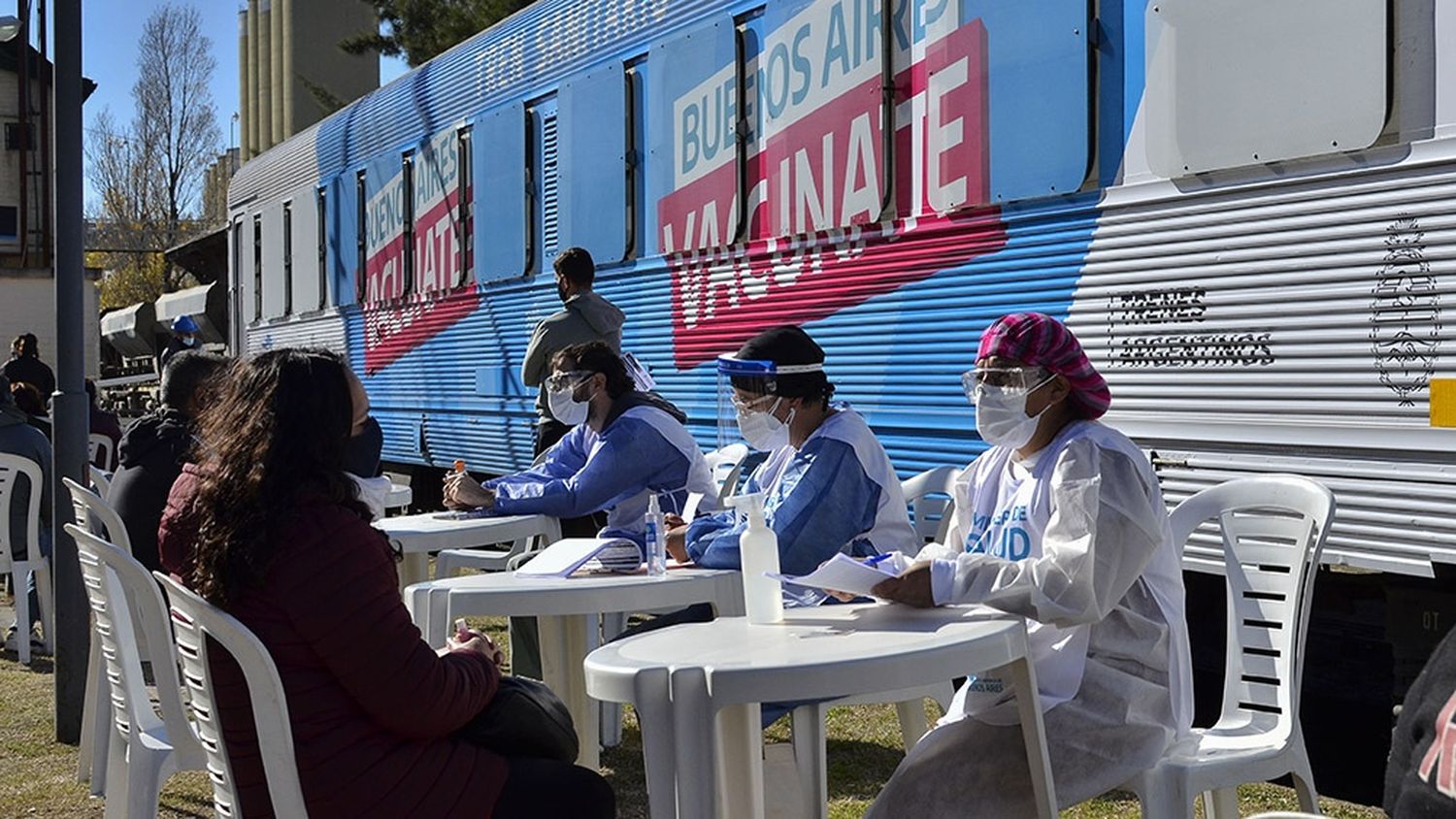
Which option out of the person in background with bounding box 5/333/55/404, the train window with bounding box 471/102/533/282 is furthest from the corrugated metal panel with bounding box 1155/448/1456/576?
the person in background with bounding box 5/333/55/404

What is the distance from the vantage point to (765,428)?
421 cm

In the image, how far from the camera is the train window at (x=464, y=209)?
1019cm

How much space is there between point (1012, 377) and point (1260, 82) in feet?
5.52

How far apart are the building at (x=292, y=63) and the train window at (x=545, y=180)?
1151 inches

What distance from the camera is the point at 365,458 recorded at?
7.12 meters

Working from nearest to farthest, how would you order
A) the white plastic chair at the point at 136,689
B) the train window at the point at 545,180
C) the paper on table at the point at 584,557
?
the white plastic chair at the point at 136,689, the paper on table at the point at 584,557, the train window at the point at 545,180

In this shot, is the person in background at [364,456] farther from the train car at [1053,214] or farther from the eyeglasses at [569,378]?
the train car at [1053,214]

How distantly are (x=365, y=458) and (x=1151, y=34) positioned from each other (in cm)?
378

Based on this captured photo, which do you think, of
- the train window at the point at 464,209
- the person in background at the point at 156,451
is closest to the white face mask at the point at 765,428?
the person in background at the point at 156,451

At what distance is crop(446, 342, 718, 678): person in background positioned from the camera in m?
5.29

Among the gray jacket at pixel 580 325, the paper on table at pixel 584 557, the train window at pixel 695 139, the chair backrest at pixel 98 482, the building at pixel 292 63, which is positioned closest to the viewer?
the paper on table at pixel 584 557

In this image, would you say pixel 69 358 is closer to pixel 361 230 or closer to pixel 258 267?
pixel 361 230

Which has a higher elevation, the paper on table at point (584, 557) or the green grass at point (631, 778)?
the paper on table at point (584, 557)

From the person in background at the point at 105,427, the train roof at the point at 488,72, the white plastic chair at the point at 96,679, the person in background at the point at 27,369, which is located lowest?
the white plastic chair at the point at 96,679
